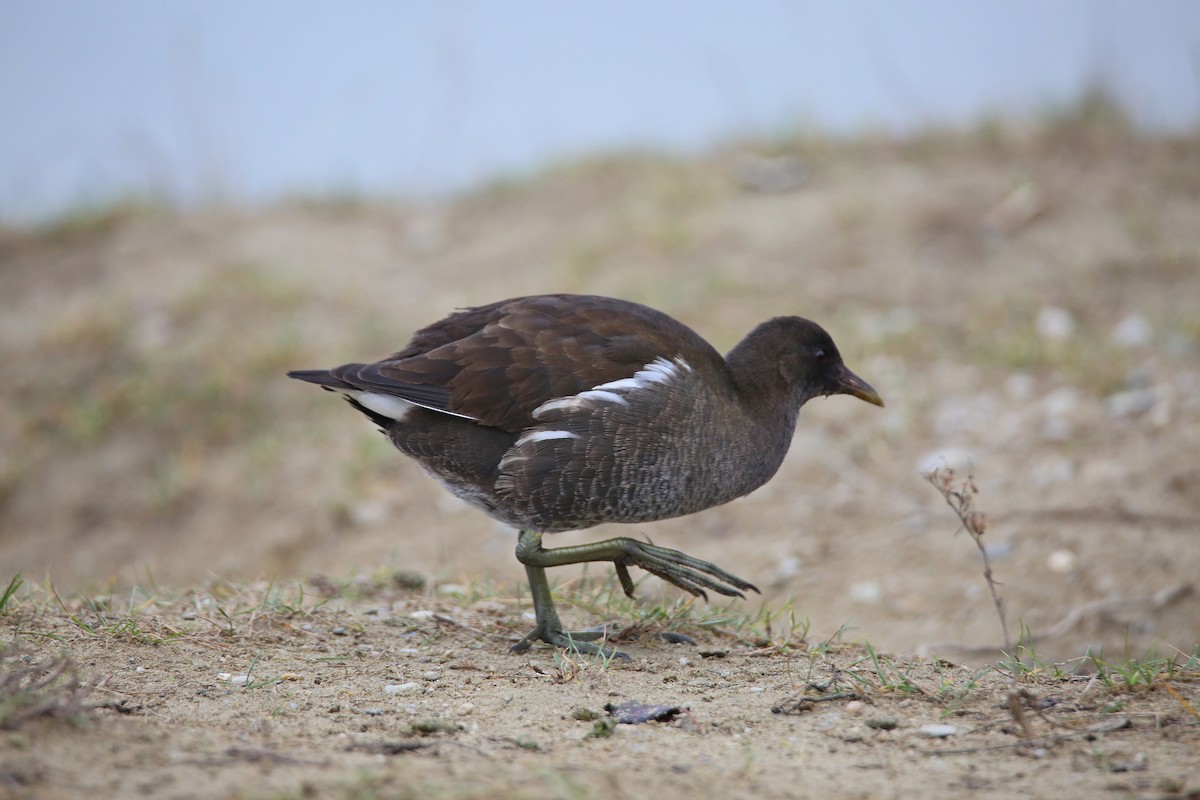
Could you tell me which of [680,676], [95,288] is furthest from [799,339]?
[95,288]

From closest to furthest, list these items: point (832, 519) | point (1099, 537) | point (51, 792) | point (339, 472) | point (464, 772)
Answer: point (51, 792) < point (464, 772) < point (1099, 537) < point (832, 519) < point (339, 472)

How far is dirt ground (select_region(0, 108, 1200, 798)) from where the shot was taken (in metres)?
2.77

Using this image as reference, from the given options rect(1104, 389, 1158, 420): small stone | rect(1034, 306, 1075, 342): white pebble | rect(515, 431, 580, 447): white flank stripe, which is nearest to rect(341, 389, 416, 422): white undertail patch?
rect(515, 431, 580, 447): white flank stripe

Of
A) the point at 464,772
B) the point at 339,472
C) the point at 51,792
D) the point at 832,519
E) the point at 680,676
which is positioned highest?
the point at 832,519

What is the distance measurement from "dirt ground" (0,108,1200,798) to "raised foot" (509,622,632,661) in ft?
0.31

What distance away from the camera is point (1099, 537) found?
17.5ft

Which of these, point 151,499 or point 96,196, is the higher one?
point 96,196

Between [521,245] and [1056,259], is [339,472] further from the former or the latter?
[1056,259]

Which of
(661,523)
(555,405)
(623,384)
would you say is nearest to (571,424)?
(555,405)

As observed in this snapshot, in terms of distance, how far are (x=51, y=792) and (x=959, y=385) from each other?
5455mm

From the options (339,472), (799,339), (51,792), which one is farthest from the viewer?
(339,472)

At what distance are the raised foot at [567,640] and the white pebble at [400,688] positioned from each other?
1.59 feet

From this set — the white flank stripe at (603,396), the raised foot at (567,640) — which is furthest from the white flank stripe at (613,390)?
the raised foot at (567,640)

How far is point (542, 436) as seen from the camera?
3.77m
